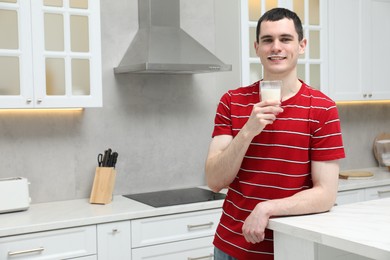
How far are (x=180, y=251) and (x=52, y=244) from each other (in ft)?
2.56

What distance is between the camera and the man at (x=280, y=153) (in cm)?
179

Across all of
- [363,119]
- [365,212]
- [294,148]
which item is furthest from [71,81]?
[363,119]

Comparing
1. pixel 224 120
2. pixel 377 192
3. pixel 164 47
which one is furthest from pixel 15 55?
pixel 377 192

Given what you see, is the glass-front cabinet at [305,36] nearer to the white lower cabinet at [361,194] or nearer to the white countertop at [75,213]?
the white lower cabinet at [361,194]

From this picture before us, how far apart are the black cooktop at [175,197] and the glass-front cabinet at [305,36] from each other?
826mm

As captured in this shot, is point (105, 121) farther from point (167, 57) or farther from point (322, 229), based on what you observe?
point (322, 229)

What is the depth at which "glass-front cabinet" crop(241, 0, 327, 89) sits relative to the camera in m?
3.62

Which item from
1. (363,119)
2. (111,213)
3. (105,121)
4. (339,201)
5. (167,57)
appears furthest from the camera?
(363,119)

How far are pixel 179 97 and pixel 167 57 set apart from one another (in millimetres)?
546

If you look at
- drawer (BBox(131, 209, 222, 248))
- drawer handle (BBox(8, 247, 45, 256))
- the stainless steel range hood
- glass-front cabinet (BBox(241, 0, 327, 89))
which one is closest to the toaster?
drawer handle (BBox(8, 247, 45, 256))

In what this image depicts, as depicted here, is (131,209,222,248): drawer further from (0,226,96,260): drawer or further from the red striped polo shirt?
the red striped polo shirt

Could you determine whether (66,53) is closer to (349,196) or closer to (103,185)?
(103,185)

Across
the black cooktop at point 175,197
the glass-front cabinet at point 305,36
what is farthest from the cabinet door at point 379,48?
the black cooktop at point 175,197

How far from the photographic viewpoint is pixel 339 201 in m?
3.75
